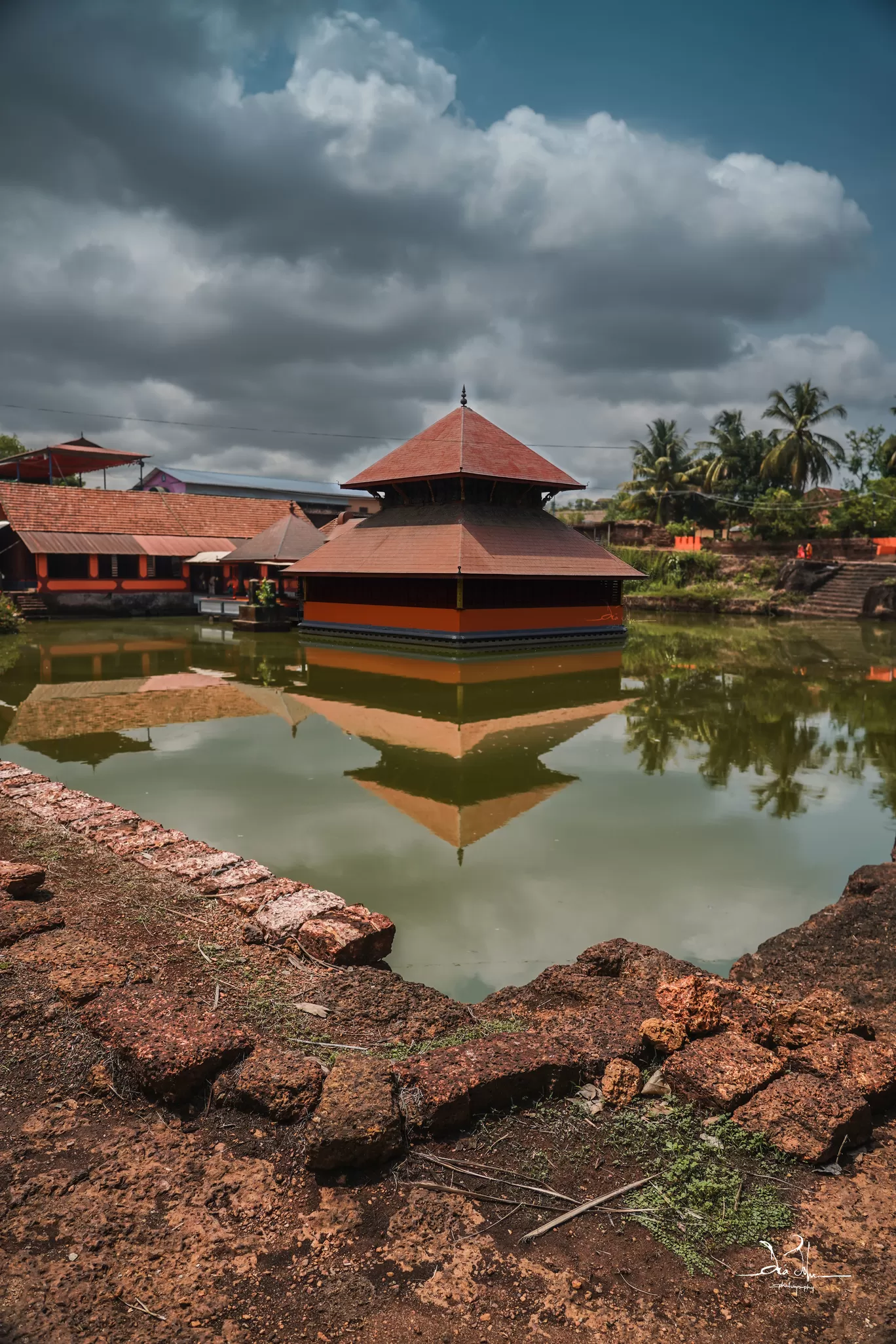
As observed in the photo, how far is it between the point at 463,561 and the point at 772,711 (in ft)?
29.3

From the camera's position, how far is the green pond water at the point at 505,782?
5.12m

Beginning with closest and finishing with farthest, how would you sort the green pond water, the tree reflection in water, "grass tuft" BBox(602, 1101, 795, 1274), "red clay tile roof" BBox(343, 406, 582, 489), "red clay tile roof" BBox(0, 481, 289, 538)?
1. "grass tuft" BBox(602, 1101, 795, 1274)
2. the green pond water
3. the tree reflection in water
4. "red clay tile roof" BBox(343, 406, 582, 489)
5. "red clay tile roof" BBox(0, 481, 289, 538)

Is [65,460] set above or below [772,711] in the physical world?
above

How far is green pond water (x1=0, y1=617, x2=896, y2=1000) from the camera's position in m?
5.12

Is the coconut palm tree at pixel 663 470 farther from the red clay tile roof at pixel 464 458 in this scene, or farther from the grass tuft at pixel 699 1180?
the grass tuft at pixel 699 1180

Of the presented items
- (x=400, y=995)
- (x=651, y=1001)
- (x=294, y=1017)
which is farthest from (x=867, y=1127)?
(x=294, y=1017)

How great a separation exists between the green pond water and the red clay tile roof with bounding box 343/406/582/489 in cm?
723

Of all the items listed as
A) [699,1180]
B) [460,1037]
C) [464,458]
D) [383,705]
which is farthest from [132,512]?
[699,1180]

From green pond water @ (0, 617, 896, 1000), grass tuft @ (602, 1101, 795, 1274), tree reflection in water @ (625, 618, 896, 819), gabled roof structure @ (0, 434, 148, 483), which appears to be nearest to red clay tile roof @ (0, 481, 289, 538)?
gabled roof structure @ (0, 434, 148, 483)

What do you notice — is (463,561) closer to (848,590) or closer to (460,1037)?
(460,1037)

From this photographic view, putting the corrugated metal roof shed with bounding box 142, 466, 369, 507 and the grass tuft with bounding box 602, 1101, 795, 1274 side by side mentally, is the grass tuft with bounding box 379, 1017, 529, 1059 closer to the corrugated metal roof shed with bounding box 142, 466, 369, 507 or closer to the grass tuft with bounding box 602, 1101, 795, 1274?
the grass tuft with bounding box 602, 1101, 795, 1274

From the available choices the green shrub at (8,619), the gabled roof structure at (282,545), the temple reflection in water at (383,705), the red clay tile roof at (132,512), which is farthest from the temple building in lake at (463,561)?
the red clay tile roof at (132,512)

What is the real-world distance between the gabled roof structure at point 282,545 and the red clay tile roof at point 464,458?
12.9 feet

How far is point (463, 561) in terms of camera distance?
62.8ft
